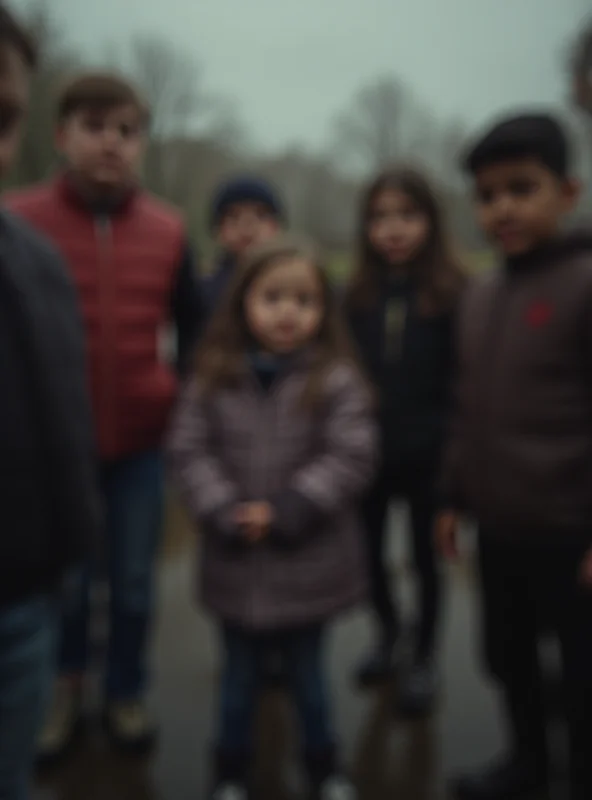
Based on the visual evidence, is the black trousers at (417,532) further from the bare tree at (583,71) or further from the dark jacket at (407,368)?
the bare tree at (583,71)

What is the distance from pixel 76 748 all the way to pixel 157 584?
51.1 inches

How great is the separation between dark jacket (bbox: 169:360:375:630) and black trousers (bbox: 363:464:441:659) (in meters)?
0.59

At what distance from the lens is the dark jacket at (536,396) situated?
5.92ft

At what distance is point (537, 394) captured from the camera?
1.84 m

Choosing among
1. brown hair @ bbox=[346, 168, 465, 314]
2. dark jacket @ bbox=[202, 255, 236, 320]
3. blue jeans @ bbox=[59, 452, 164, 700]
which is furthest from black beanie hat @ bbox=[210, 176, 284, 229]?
blue jeans @ bbox=[59, 452, 164, 700]

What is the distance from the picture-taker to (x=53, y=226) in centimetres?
220

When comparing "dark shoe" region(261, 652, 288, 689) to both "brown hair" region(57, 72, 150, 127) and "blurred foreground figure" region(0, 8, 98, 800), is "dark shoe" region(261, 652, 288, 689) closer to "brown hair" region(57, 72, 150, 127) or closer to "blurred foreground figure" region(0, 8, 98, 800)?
"blurred foreground figure" region(0, 8, 98, 800)

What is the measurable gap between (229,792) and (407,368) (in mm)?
1261

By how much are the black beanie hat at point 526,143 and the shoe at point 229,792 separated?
1625 millimetres

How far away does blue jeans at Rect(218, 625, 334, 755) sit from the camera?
6.67 ft

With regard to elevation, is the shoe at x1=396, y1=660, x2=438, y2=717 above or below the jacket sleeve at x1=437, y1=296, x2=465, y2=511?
below

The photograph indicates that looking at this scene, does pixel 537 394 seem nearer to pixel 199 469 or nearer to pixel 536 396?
pixel 536 396

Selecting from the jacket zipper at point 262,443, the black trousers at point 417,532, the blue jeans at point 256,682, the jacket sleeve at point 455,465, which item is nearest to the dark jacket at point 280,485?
the jacket zipper at point 262,443

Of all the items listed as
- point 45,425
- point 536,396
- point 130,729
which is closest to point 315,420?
point 536,396
